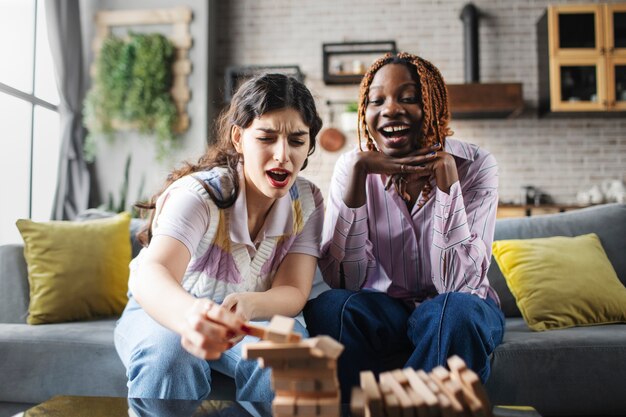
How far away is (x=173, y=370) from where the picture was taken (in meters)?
1.23

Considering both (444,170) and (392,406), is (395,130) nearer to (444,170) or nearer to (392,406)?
(444,170)

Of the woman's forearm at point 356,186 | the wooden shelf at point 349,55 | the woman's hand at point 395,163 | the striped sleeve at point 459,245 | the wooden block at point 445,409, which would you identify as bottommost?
the wooden block at point 445,409

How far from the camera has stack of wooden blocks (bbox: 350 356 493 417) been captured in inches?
27.6

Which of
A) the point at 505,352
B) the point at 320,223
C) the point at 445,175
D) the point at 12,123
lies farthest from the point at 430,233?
the point at 12,123

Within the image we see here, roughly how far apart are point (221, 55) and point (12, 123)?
2255 millimetres

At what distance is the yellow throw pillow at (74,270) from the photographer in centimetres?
201

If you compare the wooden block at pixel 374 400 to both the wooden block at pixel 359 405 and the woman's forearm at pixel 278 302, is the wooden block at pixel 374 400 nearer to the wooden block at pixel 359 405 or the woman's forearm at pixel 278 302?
the wooden block at pixel 359 405

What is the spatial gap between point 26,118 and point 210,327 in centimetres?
419

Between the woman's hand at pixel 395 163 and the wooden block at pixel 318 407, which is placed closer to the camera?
the wooden block at pixel 318 407

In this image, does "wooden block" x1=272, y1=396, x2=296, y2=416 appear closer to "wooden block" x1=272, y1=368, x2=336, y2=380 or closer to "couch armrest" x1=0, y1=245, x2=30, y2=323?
"wooden block" x1=272, y1=368, x2=336, y2=380

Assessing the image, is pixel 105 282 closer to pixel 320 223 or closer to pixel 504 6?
pixel 320 223

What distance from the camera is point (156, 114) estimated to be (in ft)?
16.1

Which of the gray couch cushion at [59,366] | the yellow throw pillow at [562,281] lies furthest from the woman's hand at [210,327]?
the yellow throw pillow at [562,281]

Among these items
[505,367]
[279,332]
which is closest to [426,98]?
[505,367]
